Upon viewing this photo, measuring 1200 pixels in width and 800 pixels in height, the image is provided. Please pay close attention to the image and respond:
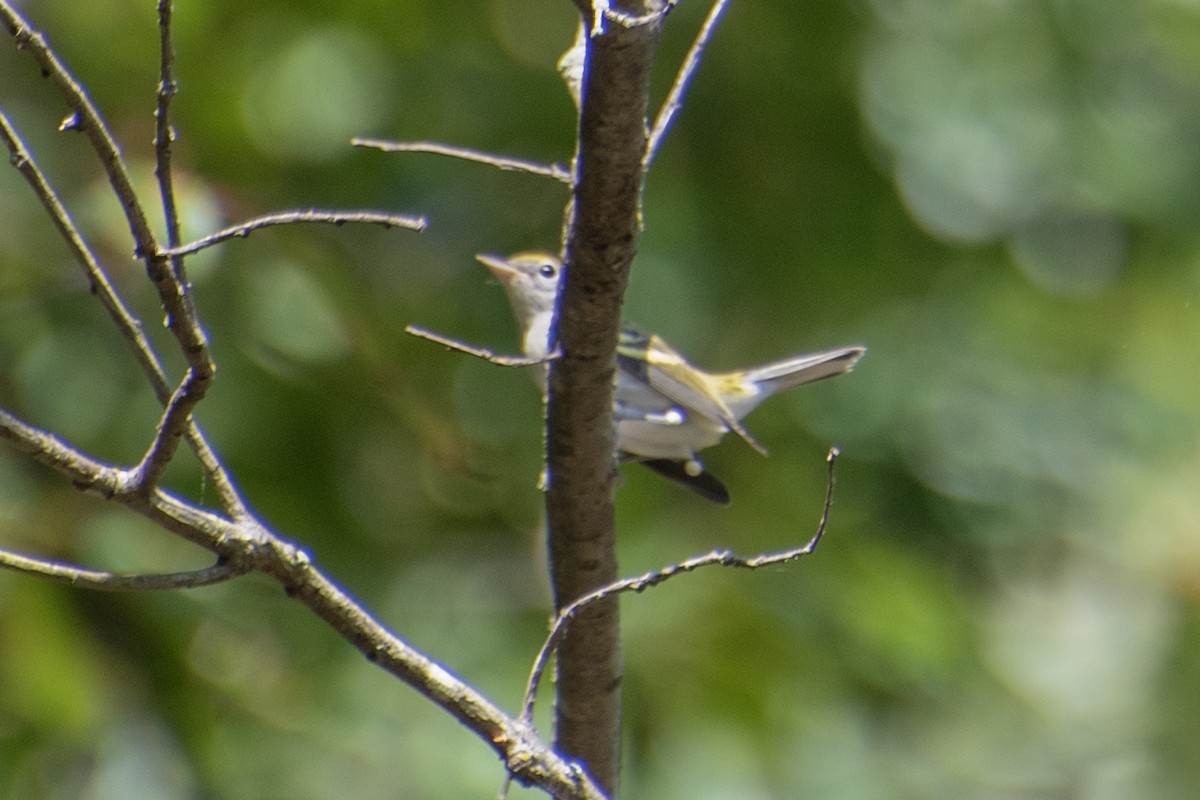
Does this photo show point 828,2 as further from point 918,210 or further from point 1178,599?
point 1178,599

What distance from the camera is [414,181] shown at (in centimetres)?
509

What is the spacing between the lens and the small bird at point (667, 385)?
13.7ft

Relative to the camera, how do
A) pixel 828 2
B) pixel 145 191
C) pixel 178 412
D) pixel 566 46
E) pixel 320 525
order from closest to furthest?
1. pixel 178 412
2. pixel 145 191
3. pixel 320 525
4. pixel 828 2
5. pixel 566 46

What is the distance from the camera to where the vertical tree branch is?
1879mm

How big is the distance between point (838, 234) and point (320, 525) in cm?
215

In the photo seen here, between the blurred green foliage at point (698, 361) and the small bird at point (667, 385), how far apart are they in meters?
0.27

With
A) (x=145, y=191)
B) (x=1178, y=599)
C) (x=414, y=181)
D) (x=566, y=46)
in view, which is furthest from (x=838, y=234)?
(x=145, y=191)

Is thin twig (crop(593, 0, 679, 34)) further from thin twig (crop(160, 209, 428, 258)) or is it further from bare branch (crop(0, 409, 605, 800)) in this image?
bare branch (crop(0, 409, 605, 800))

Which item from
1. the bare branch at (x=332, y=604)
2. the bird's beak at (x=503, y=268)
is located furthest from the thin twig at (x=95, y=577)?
the bird's beak at (x=503, y=268)

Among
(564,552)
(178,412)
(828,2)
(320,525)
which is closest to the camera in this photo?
(178,412)

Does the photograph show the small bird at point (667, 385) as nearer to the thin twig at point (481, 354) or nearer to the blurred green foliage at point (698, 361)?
the blurred green foliage at point (698, 361)

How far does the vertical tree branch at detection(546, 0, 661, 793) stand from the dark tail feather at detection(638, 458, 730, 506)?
1.35 meters

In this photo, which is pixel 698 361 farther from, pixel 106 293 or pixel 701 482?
pixel 106 293

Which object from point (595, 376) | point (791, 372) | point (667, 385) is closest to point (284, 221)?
point (595, 376)
